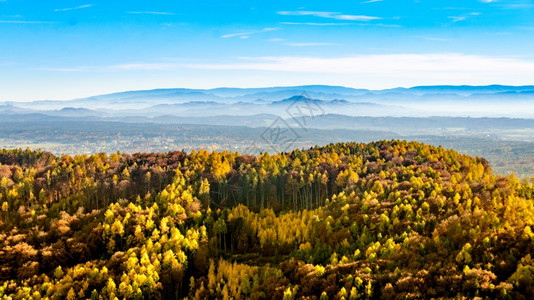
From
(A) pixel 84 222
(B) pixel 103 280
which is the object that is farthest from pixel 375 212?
(A) pixel 84 222

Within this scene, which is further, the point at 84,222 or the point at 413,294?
the point at 84,222

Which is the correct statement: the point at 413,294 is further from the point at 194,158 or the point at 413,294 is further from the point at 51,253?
the point at 194,158

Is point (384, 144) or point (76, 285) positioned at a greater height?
point (384, 144)

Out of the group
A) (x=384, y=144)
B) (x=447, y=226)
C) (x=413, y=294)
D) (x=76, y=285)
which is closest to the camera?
(x=413, y=294)

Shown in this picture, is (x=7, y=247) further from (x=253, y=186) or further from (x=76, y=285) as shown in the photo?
(x=253, y=186)

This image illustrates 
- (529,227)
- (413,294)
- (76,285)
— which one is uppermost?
(529,227)

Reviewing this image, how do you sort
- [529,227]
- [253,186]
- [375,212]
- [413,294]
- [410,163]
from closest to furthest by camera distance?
[413,294] → [529,227] → [375,212] → [253,186] → [410,163]

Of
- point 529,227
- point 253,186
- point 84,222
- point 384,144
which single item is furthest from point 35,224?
point 384,144
